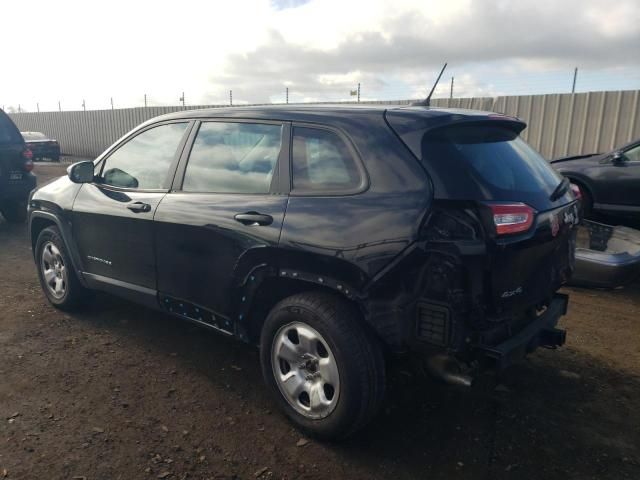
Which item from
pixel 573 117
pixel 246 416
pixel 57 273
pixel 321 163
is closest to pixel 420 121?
pixel 321 163

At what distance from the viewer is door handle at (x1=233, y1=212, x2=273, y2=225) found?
2.94 m

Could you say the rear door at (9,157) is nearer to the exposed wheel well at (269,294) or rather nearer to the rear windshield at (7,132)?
the rear windshield at (7,132)

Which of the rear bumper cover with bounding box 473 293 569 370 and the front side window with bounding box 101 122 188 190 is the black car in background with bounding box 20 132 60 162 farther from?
the rear bumper cover with bounding box 473 293 569 370

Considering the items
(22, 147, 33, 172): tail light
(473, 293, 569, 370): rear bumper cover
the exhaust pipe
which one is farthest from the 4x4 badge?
(22, 147, 33, 172): tail light

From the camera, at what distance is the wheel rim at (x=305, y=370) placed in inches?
108

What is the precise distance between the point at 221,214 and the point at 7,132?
6.34 m

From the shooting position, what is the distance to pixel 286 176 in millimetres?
2998

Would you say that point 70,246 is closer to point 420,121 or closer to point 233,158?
point 233,158

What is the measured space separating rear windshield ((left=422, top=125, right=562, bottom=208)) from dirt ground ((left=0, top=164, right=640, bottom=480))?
40.9 inches

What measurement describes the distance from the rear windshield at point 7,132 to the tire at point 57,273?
154 inches

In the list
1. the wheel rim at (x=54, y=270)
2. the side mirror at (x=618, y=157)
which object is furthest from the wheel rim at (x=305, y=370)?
the side mirror at (x=618, y=157)

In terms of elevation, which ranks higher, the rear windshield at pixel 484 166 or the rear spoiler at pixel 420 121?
the rear spoiler at pixel 420 121

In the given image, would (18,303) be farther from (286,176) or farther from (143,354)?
(286,176)

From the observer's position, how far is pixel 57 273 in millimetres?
4645
